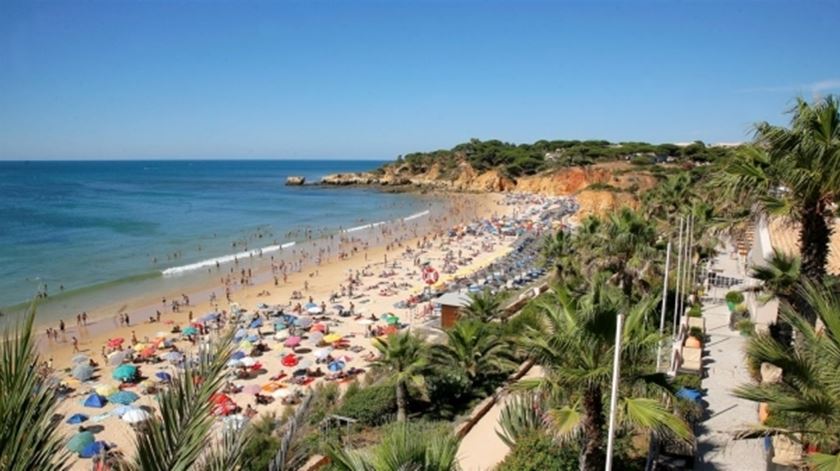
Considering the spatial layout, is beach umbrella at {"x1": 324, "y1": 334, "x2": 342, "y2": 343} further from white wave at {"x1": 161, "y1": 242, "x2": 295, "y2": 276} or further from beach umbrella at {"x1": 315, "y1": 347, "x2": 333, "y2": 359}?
white wave at {"x1": 161, "y1": 242, "x2": 295, "y2": 276}

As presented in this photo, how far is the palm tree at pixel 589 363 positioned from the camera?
6832 mm

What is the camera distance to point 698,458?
10266 millimetres

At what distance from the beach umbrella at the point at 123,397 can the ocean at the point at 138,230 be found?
3856 mm

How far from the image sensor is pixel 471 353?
16156 millimetres

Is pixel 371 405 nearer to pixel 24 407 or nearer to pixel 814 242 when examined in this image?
pixel 814 242

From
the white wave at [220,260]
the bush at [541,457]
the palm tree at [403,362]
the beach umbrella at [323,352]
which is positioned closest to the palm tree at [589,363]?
the bush at [541,457]

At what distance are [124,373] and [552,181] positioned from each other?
226 feet

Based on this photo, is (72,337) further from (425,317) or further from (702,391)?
(702,391)

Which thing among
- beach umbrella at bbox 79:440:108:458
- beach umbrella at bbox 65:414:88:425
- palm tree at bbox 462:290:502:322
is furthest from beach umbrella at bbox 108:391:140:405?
palm tree at bbox 462:290:502:322

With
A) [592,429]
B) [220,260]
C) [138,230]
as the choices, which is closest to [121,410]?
[592,429]

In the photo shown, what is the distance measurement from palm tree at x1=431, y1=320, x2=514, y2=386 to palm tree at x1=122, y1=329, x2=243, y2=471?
520 inches

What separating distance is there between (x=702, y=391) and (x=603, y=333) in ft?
25.4

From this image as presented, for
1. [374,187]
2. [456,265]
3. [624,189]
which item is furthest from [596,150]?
[456,265]

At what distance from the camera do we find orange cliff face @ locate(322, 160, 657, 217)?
5641 centimetres
